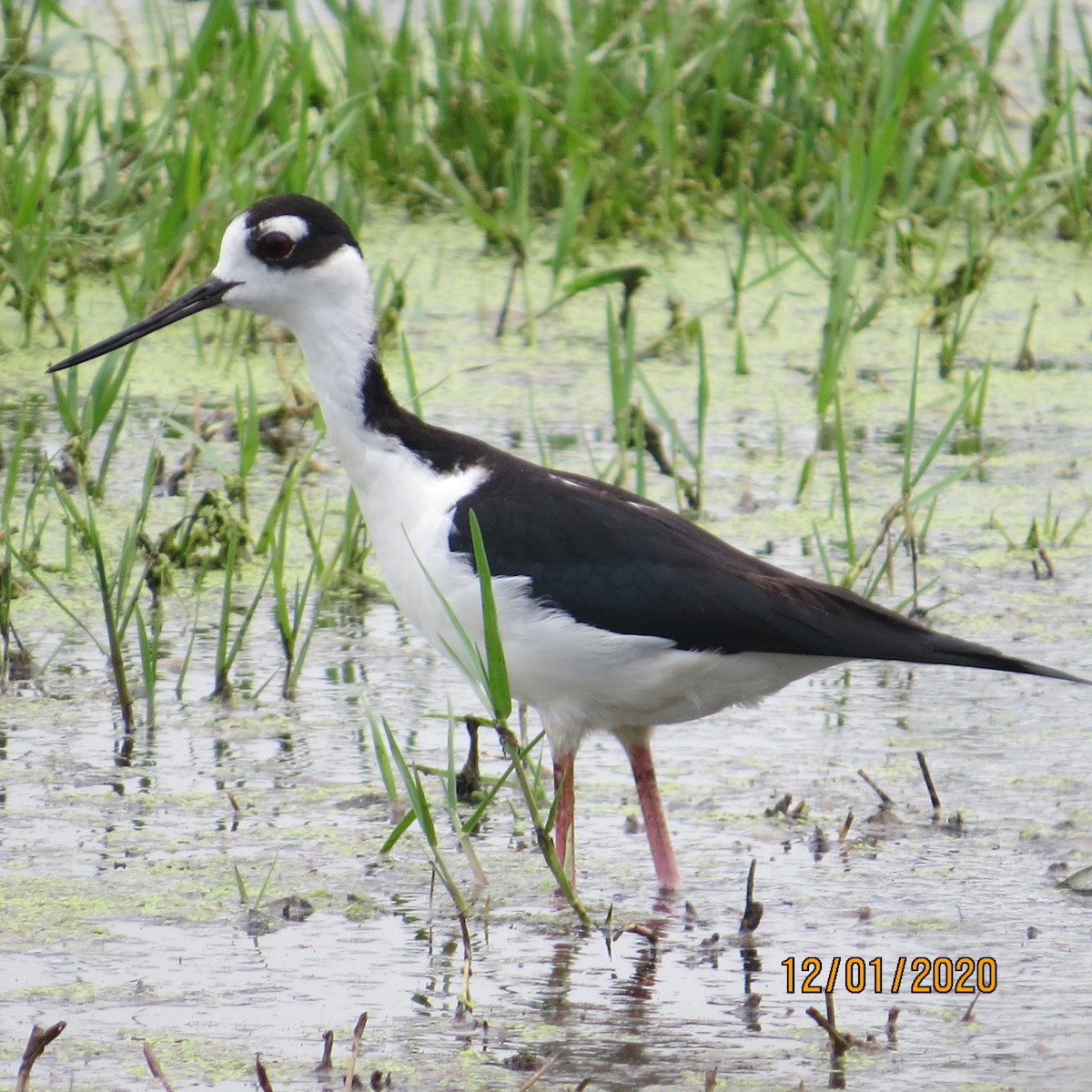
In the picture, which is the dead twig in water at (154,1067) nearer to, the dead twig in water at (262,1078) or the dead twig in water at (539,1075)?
the dead twig in water at (262,1078)

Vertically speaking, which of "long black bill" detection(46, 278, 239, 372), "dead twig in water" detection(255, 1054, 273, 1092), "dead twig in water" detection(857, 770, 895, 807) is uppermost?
"long black bill" detection(46, 278, 239, 372)

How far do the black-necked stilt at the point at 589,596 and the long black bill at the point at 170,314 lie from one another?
0.97ft

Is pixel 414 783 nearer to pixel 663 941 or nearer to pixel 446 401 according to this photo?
pixel 663 941

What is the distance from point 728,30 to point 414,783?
4534mm

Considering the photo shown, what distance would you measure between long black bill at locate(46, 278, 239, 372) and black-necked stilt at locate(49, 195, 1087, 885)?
296 mm

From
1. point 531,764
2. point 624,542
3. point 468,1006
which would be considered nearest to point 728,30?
point 624,542

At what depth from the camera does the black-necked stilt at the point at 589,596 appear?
3.58 metres

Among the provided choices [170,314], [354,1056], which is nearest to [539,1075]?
[354,1056]

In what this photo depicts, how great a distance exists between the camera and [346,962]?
126 inches

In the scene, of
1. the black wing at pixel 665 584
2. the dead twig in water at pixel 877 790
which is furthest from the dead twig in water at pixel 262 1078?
the dead twig in water at pixel 877 790

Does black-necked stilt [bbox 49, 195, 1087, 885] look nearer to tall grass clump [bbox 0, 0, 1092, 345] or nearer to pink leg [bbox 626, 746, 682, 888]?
pink leg [bbox 626, 746, 682, 888]
